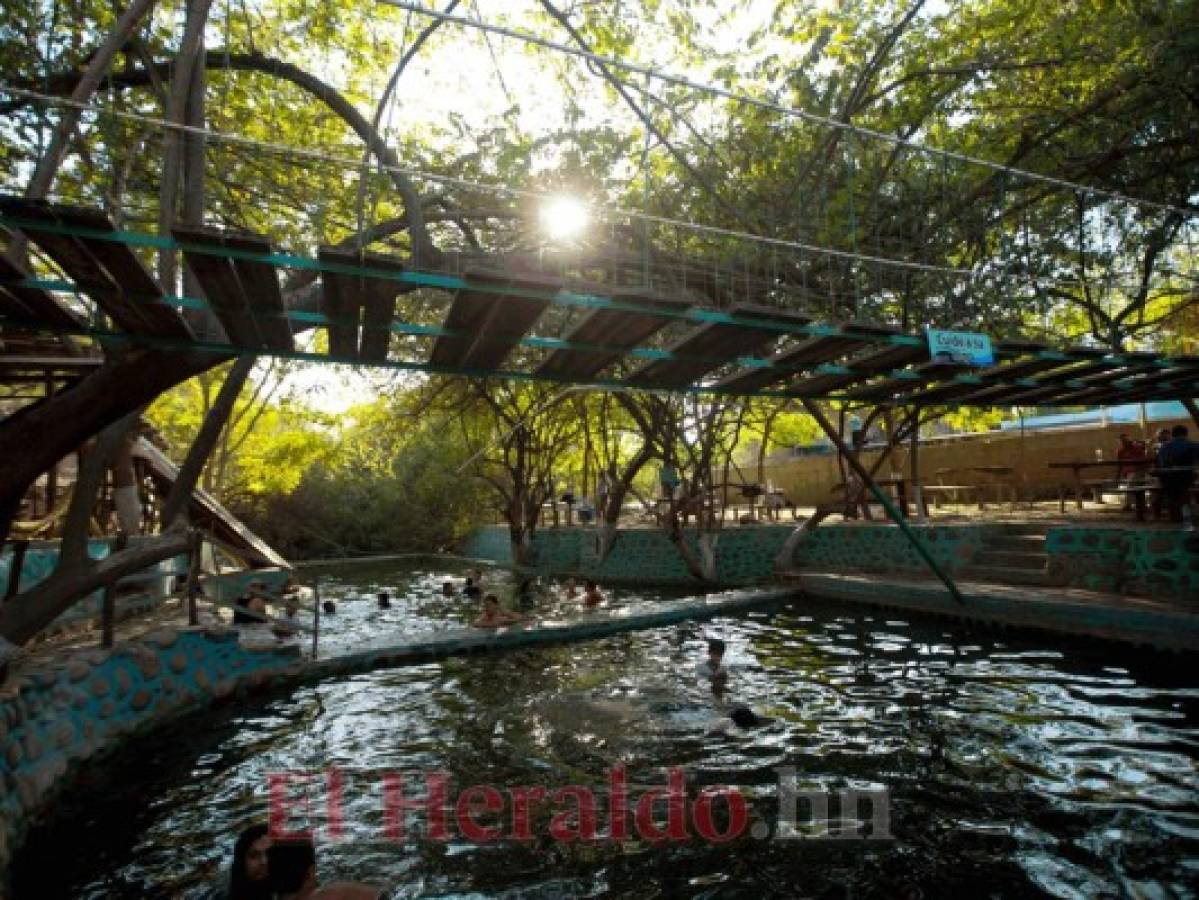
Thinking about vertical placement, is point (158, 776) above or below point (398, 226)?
below

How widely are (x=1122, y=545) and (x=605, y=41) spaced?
1191 centimetres

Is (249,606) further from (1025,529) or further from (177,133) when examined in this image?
(1025,529)

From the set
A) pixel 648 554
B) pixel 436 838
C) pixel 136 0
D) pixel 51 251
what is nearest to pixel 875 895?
pixel 436 838

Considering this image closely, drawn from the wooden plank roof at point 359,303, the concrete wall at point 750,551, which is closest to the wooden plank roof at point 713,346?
the wooden plank roof at point 359,303

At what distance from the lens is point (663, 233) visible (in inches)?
547

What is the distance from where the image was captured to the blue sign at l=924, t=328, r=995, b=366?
748 cm

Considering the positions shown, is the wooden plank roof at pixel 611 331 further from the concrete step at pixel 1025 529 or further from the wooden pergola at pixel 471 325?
the concrete step at pixel 1025 529

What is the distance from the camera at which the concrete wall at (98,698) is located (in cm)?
628

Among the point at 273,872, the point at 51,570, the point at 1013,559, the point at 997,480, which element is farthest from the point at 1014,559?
the point at 51,570

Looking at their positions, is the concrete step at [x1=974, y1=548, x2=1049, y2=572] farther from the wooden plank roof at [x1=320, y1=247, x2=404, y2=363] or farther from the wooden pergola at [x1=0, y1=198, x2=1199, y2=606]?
the wooden plank roof at [x1=320, y1=247, x2=404, y2=363]

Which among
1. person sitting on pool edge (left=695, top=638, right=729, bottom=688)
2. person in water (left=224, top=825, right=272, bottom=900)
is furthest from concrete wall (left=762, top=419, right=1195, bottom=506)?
person in water (left=224, top=825, right=272, bottom=900)

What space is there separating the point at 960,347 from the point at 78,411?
8.92 m

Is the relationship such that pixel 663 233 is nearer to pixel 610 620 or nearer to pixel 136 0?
pixel 610 620

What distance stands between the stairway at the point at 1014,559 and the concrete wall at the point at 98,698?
45.3 ft
